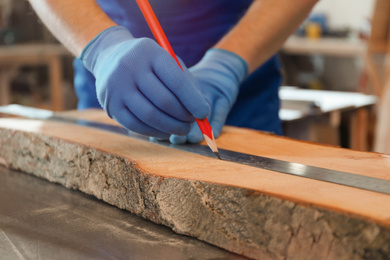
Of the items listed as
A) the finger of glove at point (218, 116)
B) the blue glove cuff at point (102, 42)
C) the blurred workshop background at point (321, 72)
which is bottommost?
the blurred workshop background at point (321, 72)

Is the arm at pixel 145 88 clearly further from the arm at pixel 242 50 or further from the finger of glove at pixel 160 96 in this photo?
the arm at pixel 242 50

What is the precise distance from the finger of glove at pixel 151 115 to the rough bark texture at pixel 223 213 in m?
0.11

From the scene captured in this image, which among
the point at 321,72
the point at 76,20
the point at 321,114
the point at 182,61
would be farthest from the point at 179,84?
the point at 321,72

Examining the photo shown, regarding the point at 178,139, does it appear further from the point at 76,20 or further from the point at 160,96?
the point at 76,20

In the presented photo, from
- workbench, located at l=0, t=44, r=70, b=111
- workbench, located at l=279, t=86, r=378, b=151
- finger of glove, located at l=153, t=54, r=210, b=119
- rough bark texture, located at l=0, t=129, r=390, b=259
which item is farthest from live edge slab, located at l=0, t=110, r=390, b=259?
workbench, located at l=0, t=44, r=70, b=111

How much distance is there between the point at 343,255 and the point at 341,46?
12.8 feet

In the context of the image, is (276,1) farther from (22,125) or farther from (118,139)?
(22,125)

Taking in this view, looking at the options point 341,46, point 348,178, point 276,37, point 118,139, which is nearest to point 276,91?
point 276,37

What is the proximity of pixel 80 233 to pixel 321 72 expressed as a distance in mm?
4910

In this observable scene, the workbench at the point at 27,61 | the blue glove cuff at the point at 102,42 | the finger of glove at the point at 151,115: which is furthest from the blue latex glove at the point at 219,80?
the workbench at the point at 27,61

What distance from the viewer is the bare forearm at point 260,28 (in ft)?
4.14

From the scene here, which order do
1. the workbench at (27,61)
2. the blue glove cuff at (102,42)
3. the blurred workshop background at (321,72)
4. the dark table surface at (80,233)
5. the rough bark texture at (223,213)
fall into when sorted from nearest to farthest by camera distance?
the rough bark texture at (223,213), the dark table surface at (80,233), the blue glove cuff at (102,42), the blurred workshop background at (321,72), the workbench at (27,61)

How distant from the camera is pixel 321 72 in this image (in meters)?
5.36

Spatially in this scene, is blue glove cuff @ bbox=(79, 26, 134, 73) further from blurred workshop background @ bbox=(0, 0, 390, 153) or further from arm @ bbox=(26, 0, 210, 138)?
blurred workshop background @ bbox=(0, 0, 390, 153)
